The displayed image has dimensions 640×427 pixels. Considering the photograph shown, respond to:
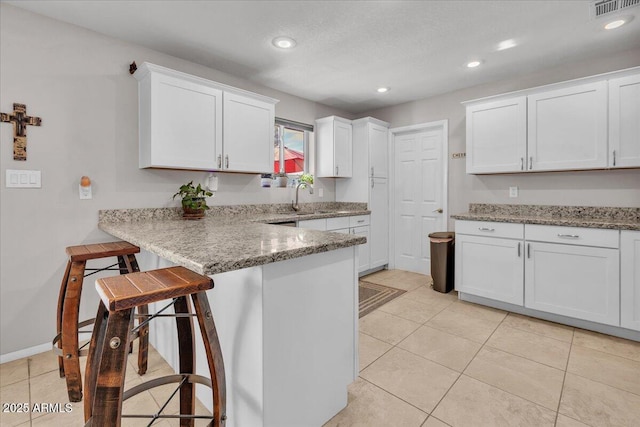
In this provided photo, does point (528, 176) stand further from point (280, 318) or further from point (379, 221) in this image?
point (280, 318)

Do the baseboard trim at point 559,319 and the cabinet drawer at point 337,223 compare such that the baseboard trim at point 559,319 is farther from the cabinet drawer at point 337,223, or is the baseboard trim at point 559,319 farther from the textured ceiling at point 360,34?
the textured ceiling at point 360,34

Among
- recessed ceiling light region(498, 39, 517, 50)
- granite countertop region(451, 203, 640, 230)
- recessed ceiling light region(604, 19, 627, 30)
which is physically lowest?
granite countertop region(451, 203, 640, 230)

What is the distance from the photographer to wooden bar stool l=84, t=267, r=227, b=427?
2.98ft

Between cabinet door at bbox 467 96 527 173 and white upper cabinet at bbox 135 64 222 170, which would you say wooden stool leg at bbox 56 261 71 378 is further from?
cabinet door at bbox 467 96 527 173

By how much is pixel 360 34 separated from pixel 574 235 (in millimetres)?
2453

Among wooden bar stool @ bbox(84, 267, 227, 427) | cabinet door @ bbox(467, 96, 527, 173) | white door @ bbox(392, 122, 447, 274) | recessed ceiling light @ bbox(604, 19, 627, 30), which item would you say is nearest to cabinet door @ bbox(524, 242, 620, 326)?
cabinet door @ bbox(467, 96, 527, 173)

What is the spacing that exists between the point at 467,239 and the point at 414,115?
2.01 meters

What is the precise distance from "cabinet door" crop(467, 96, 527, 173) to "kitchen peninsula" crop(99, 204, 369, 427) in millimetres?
2430

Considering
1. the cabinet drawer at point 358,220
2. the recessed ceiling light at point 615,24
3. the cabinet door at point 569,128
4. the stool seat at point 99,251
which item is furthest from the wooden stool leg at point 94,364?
the recessed ceiling light at point 615,24

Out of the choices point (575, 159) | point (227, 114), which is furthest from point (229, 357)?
point (575, 159)

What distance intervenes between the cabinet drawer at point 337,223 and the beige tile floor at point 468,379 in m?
1.21

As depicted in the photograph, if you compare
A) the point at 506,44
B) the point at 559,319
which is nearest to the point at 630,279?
the point at 559,319

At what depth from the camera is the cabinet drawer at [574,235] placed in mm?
2383

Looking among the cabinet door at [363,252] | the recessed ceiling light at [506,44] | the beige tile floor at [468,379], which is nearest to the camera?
the beige tile floor at [468,379]
